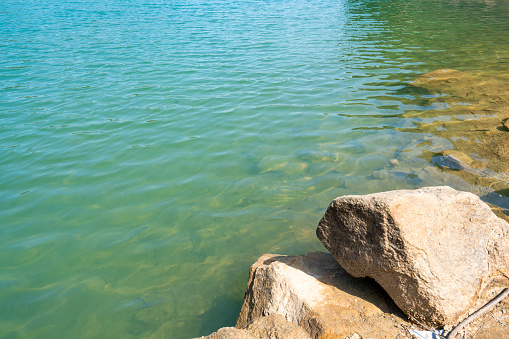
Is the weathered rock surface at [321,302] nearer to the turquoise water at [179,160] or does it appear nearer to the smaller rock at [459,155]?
the turquoise water at [179,160]

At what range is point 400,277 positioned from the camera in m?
2.58

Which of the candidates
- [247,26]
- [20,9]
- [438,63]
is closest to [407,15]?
[247,26]

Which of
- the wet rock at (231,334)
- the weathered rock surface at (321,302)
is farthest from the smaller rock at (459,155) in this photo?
the wet rock at (231,334)

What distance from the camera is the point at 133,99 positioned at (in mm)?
8984

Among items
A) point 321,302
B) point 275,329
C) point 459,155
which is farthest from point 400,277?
point 459,155

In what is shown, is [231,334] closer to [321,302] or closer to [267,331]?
[267,331]

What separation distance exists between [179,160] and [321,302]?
13.6 ft

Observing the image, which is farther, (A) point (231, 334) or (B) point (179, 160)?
(B) point (179, 160)

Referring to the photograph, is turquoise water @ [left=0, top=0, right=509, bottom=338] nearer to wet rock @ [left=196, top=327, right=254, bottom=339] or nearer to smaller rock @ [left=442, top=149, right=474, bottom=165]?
smaller rock @ [left=442, top=149, right=474, bottom=165]

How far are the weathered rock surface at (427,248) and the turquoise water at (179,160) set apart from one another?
1.60 meters

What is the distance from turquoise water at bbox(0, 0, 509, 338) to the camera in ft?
12.8

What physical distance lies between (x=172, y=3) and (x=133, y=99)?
20125 mm

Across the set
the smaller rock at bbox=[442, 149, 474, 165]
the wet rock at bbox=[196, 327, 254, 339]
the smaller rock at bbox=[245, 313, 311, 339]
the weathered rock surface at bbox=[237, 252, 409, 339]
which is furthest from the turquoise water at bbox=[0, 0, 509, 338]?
the wet rock at bbox=[196, 327, 254, 339]

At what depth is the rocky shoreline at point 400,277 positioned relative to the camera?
2.52 meters
